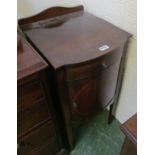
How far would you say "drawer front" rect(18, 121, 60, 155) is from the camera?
87 cm

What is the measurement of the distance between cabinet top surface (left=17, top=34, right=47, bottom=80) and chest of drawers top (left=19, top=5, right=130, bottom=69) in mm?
77

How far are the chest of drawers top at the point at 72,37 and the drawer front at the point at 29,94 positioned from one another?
11cm

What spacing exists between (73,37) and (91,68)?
0.19 metres

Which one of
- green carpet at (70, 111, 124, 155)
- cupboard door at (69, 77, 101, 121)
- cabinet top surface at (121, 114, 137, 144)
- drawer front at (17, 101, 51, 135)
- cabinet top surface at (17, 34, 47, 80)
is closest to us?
cabinet top surface at (121, 114, 137, 144)

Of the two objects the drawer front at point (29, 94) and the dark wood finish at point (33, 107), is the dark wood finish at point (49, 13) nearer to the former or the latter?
the dark wood finish at point (33, 107)

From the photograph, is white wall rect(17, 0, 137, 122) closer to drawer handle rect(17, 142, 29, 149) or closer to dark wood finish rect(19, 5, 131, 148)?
dark wood finish rect(19, 5, 131, 148)

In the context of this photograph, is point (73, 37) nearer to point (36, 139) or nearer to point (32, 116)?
point (32, 116)

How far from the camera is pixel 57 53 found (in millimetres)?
808

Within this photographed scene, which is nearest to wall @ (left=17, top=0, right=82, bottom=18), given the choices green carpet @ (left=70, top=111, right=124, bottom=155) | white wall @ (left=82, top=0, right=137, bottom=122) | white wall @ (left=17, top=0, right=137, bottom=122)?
white wall @ (left=17, top=0, right=137, bottom=122)

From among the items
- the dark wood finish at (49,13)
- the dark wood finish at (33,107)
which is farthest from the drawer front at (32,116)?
the dark wood finish at (49,13)

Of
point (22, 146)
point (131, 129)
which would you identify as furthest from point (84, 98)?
point (131, 129)

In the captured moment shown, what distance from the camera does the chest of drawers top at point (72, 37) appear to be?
798 mm

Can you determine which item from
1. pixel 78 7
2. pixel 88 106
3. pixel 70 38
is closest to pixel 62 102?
pixel 88 106

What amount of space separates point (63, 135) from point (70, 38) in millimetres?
608
